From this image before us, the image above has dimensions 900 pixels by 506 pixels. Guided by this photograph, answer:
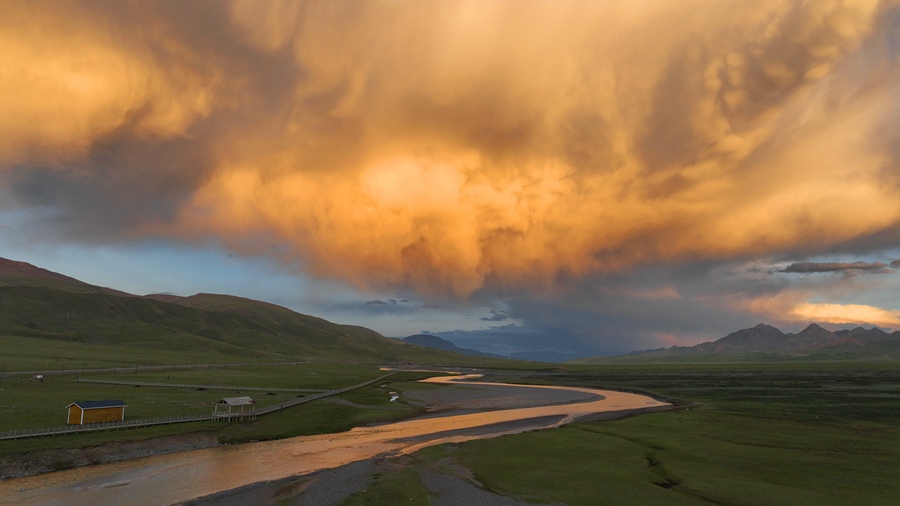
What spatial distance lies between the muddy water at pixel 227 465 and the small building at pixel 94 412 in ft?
53.4

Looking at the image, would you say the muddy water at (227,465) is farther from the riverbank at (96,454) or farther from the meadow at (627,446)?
the meadow at (627,446)

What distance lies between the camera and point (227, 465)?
1978 inches

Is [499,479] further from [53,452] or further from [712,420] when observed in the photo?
[712,420]

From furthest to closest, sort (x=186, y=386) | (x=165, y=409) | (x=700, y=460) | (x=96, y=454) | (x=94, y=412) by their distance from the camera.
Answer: (x=186, y=386) → (x=165, y=409) → (x=94, y=412) → (x=96, y=454) → (x=700, y=460)

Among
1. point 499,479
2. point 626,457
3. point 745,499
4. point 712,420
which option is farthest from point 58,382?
point 712,420

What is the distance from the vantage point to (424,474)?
45219 mm

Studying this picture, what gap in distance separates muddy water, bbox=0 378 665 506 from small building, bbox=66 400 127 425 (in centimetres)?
1627

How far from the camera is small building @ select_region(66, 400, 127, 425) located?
61.2 meters

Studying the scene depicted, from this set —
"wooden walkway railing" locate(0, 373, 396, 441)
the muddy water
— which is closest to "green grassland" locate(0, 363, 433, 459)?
"wooden walkway railing" locate(0, 373, 396, 441)

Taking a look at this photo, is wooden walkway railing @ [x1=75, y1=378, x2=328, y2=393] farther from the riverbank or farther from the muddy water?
the riverbank

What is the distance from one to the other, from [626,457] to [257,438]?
49.9 meters

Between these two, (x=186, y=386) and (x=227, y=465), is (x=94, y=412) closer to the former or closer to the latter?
(x=227, y=465)

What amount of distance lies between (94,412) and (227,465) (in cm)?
2706

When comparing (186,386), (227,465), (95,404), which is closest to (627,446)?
(227,465)
